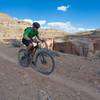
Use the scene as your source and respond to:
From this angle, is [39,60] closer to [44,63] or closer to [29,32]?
[44,63]

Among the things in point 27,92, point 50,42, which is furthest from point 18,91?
point 50,42

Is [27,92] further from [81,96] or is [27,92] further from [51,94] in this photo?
[81,96]

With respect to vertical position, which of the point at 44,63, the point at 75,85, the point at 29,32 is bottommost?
the point at 75,85

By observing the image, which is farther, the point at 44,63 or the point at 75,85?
the point at 44,63

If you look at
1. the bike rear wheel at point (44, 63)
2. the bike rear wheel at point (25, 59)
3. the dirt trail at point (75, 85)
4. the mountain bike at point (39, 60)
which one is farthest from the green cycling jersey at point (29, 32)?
the dirt trail at point (75, 85)

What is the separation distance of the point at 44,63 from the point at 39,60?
0.39 meters

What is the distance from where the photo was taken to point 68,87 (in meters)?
8.23

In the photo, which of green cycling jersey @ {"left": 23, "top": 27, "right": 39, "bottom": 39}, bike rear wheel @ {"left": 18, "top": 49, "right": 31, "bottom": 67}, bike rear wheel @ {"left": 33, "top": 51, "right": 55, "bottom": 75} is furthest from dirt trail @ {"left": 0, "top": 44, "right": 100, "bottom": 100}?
green cycling jersey @ {"left": 23, "top": 27, "right": 39, "bottom": 39}

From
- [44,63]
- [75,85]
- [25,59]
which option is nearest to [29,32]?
[44,63]

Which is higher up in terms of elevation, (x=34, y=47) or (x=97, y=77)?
(x=34, y=47)

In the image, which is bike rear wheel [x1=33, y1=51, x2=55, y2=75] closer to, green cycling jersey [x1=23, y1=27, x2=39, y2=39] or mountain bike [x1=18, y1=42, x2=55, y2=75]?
mountain bike [x1=18, y1=42, x2=55, y2=75]

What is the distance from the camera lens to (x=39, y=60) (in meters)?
10.3

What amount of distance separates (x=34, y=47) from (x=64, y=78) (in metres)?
1.94

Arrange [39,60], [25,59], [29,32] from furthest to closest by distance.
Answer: [25,59]
[39,60]
[29,32]
